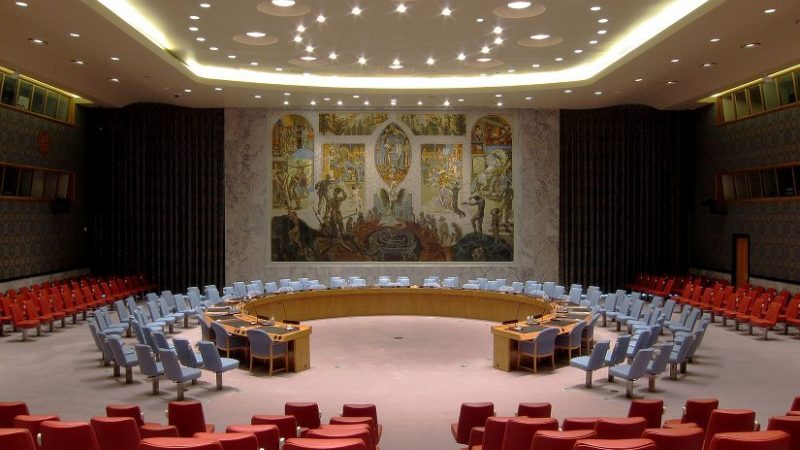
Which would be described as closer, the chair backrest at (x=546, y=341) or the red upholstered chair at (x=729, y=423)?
the red upholstered chair at (x=729, y=423)

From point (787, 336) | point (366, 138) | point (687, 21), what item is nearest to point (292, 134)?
point (366, 138)

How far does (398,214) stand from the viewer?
2262 cm

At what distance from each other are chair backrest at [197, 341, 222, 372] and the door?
51.6ft

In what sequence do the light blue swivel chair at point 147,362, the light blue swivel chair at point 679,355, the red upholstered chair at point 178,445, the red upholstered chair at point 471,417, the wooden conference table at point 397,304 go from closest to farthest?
1. the red upholstered chair at point 178,445
2. the red upholstered chair at point 471,417
3. the light blue swivel chair at point 147,362
4. the light blue swivel chair at point 679,355
5. the wooden conference table at point 397,304

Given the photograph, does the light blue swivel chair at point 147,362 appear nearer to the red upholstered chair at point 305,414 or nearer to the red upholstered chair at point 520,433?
the red upholstered chair at point 305,414

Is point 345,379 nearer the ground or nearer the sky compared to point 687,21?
nearer the ground

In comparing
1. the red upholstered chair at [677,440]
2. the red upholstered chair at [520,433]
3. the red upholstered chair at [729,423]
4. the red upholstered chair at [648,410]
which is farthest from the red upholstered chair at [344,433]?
the red upholstered chair at [648,410]

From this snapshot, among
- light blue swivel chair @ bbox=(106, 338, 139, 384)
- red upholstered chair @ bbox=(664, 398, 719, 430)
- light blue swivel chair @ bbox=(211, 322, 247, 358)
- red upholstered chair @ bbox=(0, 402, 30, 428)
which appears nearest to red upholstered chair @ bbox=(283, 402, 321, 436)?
red upholstered chair @ bbox=(0, 402, 30, 428)

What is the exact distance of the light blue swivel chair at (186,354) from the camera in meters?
10.7

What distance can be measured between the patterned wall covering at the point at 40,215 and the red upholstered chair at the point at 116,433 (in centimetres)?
1368

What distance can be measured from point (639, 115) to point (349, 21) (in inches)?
504

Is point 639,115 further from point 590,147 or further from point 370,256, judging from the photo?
point 370,256

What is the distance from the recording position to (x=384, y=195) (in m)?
22.6

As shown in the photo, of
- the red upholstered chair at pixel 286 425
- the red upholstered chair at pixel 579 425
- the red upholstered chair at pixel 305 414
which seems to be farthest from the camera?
the red upholstered chair at pixel 305 414
